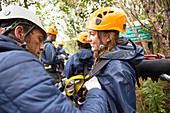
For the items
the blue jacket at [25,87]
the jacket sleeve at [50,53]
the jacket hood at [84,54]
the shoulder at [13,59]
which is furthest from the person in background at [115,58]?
the jacket sleeve at [50,53]

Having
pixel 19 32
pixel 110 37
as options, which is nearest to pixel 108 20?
pixel 110 37

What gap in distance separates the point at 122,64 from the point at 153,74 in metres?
1.13

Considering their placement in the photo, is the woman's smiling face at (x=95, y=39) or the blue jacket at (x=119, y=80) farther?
the woman's smiling face at (x=95, y=39)

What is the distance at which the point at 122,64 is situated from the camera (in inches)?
62.9

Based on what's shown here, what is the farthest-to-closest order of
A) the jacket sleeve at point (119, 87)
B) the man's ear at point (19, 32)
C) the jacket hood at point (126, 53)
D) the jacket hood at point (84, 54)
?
the jacket hood at point (84, 54)
the jacket hood at point (126, 53)
the jacket sleeve at point (119, 87)
the man's ear at point (19, 32)

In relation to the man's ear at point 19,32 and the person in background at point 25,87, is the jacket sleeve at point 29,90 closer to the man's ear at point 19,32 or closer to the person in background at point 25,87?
the person in background at point 25,87

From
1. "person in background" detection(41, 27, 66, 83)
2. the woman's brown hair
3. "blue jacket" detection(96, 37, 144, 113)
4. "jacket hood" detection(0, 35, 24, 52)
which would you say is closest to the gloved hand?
"blue jacket" detection(96, 37, 144, 113)

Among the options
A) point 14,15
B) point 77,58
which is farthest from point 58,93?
point 77,58

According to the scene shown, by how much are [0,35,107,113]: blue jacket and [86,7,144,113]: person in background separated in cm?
71

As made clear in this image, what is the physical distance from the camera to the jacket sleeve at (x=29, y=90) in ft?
2.60

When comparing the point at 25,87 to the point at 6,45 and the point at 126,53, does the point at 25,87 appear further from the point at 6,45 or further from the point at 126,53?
the point at 126,53

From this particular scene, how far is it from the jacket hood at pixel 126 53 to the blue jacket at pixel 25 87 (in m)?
0.99

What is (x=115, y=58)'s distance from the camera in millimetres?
1645

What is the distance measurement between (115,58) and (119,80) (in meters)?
0.33
